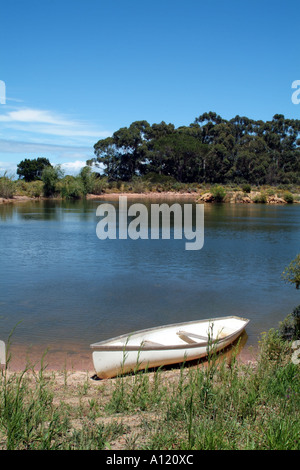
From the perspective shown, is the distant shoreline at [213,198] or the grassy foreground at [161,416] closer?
the grassy foreground at [161,416]

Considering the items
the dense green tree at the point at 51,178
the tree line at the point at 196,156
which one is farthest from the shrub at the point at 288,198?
the dense green tree at the point at 51,178

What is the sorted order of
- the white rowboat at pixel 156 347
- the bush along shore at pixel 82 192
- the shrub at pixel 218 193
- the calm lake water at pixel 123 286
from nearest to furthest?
1. the white rowboat at pixel 156 347
2. the calm lake water at pixel 123 286
3. the bush along shore at pixel 82 192
4. the shrub at pixel 218 193

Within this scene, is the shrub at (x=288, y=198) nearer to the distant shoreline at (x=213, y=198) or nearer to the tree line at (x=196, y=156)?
the distant shoreline at (x=213, y=198)

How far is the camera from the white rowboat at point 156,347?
23.5 feet

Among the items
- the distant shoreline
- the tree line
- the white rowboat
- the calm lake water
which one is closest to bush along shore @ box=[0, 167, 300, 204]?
the distant shoreline

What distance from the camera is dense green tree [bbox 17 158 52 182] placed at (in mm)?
82188

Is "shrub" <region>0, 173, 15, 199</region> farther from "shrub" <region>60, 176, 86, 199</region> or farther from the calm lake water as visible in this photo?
the calm lake water

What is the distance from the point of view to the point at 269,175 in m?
93.0

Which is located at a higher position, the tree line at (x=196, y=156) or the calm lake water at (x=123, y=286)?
the tree line at (x=196, y=156)

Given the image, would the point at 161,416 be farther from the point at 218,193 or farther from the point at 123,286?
the point at 218,193

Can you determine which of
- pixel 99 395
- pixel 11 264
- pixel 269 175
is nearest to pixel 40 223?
pixel 11 264

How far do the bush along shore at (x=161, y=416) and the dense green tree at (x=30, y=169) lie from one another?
7934cm

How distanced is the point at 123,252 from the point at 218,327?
11689 millimetres

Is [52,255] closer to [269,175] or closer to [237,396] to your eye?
[237,396]
